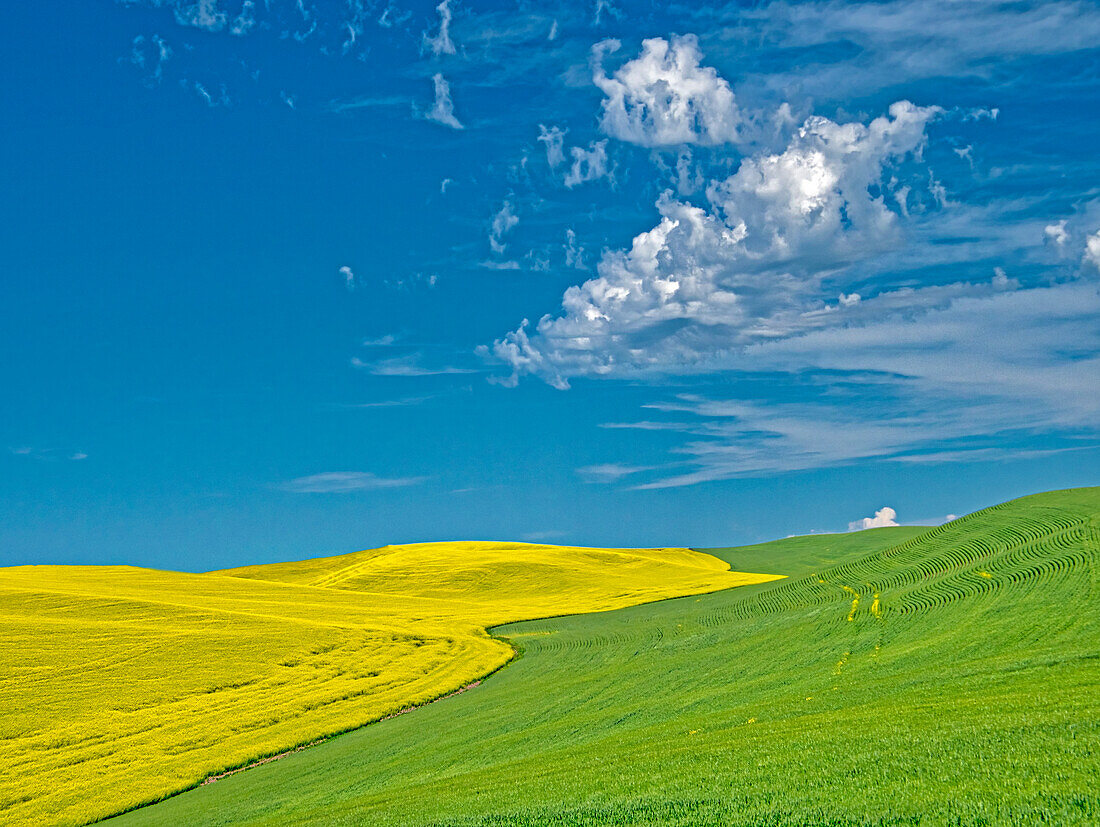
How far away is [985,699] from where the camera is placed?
17.9 metres

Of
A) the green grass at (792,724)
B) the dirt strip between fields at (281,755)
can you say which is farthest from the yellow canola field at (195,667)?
the green grass at (792,724)

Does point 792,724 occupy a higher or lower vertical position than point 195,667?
lower

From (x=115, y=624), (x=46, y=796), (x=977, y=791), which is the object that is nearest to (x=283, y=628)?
(x=115, y=624)

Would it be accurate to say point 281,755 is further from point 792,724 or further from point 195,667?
point 792,724

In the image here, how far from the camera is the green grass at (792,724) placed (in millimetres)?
12656

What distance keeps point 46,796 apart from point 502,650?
3022 centimetres

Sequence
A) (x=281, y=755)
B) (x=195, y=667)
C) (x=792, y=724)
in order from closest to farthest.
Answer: (x=792, y=724) < (x=281, y=755) < (x=195, y=667)

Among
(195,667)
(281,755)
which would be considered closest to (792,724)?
(281,755)

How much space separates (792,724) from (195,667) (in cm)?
3988

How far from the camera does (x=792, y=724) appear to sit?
1939 centimetres

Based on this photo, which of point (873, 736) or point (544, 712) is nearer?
point (873, 736)

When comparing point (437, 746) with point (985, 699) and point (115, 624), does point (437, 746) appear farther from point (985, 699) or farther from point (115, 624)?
point (115, 624)

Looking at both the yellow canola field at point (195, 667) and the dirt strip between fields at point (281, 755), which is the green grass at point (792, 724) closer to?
the dirt strip between fields at point (281, 755)

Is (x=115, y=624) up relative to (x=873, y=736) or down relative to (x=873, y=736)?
up
